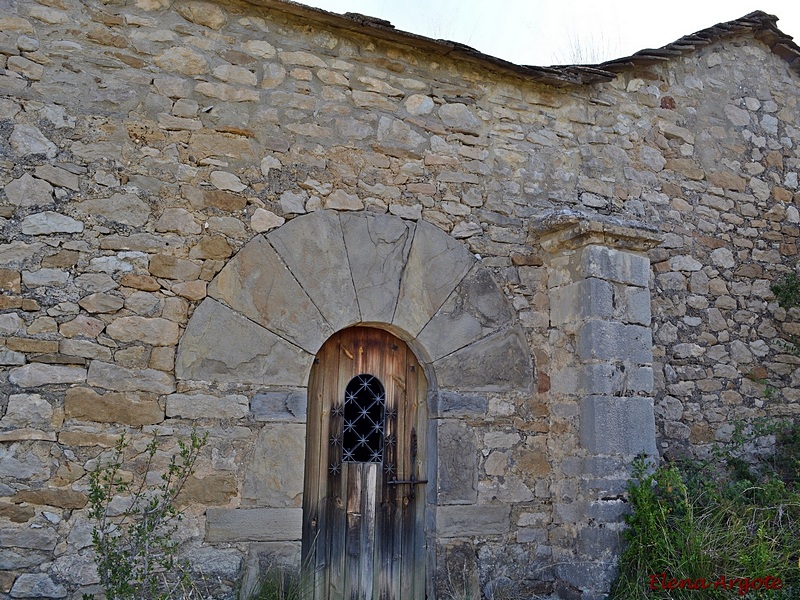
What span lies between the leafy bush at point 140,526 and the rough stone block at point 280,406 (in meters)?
0.32

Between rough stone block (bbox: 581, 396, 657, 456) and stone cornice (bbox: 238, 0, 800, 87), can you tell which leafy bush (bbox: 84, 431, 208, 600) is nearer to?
rough stone block (bbox: 581, 396, 657, 456)

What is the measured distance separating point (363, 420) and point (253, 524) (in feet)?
2.85

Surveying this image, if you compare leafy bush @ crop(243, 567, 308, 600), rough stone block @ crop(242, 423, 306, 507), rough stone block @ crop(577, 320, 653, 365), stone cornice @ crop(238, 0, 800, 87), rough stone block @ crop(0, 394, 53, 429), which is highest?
stone cornice @ crop(238, 0, 800, 87)

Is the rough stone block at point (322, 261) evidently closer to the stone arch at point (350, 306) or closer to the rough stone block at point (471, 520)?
the stone arch at point (350, 306)

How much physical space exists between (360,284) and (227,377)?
34.8 inches

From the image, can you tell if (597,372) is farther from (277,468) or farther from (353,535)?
(277,468)

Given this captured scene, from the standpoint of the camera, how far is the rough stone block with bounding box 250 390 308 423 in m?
3.73

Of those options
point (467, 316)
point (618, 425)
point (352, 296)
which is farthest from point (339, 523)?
point (618, 425)

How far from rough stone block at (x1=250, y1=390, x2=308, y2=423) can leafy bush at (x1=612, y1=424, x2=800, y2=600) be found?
1935 mm

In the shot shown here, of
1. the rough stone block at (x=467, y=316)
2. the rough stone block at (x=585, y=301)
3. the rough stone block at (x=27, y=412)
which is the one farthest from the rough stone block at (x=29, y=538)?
the rough stone block at (x=585, y=301)

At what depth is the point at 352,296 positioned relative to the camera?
4.02 m

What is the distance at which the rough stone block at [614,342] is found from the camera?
425 cm

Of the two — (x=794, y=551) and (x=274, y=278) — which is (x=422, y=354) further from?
(x=794, y=551)

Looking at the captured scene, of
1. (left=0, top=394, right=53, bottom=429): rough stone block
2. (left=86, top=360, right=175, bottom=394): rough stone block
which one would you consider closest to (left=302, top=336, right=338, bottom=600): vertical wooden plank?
(left=86, top=360, right=175, bottom=394): rough stone block
